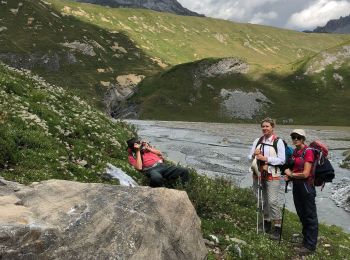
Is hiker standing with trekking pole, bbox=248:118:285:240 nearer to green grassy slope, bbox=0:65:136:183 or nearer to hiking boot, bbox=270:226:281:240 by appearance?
hiking boot, bbox=270:226:281:240

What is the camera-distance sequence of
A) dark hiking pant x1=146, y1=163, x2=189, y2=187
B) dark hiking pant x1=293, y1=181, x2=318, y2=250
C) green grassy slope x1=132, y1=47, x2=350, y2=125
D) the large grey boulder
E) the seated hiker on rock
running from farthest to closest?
green grassy slope x1=132, y1=47, x2=350, y2=125, the seated hiker on rock, dark hiking pant x1=146, y1=163, x2=189, y2=187, dark hiking pant x1=293, y1=181, x2=318, y2=250, the large grey boulder

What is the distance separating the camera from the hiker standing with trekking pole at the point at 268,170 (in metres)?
14.4

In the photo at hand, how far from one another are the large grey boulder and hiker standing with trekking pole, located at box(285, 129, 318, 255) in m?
5.38

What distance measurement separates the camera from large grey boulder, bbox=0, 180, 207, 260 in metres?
7.31

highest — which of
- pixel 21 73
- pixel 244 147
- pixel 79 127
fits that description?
pixel 21 73

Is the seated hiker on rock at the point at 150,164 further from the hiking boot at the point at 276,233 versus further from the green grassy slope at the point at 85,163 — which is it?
the hiking boot at the point at 276,233

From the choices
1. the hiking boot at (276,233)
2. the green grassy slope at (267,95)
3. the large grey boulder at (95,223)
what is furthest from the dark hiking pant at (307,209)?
the green grassy slope at (267,95)

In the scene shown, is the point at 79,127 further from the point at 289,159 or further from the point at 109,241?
the point at 109,241

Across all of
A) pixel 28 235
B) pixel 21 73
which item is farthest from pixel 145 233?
pixel 21 73

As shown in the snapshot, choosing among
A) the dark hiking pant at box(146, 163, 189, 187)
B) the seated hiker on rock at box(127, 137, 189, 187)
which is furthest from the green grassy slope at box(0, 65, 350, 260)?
the seated hiker on rock at box(127, 137, 189, 187)

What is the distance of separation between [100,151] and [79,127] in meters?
1.89

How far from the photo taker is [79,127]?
20.6 metres

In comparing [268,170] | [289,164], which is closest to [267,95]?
[268,170]

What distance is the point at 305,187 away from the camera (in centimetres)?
1389
